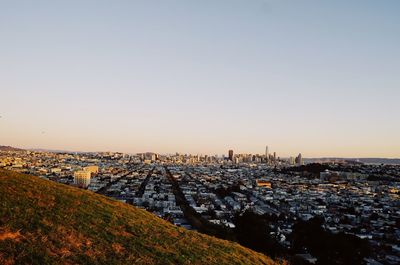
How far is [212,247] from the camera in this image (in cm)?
1230

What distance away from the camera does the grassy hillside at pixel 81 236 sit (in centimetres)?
762

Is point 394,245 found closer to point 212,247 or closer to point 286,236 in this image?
point 286,236

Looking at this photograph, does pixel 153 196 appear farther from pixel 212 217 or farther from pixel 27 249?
pixel 27 249

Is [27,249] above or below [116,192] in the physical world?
above

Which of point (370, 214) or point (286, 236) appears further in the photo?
point (370, 214)

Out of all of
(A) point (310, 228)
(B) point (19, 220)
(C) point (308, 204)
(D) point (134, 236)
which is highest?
(B) point (19, 220)

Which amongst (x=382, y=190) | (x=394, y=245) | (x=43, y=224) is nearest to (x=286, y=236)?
(x=394, y=245)

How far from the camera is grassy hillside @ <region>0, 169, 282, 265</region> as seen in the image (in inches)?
300

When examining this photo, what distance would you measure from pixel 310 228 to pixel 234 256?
39.6 feet

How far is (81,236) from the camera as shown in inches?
353

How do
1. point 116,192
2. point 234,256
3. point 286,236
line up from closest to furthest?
point 234,256
point 286,236
point 116,192

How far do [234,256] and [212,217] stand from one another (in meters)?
32.8

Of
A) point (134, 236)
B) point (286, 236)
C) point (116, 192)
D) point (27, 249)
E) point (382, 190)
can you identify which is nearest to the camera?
point (27, 249)

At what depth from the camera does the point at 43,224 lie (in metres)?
8.91
